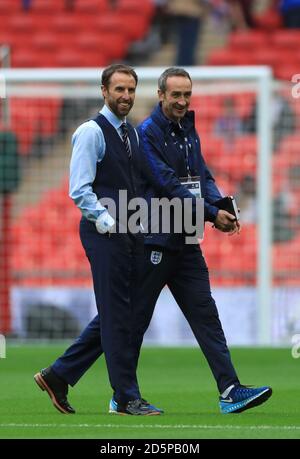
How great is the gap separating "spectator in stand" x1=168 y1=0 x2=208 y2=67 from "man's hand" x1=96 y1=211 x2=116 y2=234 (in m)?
12.1

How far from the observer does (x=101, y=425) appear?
7801mm

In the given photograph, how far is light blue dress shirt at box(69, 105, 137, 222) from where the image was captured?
26.7 ft

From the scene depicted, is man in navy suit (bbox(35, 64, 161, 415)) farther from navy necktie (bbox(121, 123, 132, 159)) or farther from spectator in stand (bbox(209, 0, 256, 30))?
spectator in stand (bbox(209, 0, 256, 30))

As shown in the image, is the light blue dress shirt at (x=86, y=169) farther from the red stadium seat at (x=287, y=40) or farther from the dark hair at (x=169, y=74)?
the red stadium seat at (x=287, y=40)

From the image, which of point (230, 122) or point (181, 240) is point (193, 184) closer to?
point (181, 240)

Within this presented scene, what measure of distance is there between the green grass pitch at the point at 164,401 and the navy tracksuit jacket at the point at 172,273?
1.06 ft

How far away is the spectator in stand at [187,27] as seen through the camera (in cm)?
2005

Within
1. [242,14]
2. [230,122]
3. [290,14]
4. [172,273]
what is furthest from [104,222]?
[242,14]

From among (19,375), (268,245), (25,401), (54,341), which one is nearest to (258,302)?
(268,245)

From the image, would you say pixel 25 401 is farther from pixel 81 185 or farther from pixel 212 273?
pixel 212 273

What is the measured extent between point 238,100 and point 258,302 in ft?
8.54

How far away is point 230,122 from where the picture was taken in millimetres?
16078

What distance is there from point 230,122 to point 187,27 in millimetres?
4517

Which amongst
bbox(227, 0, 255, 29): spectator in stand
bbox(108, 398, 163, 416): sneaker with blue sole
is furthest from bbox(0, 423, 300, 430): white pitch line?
bbox(227, 0, 255, 29): spectator in stand
